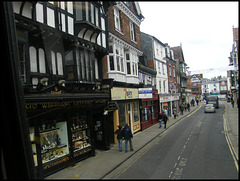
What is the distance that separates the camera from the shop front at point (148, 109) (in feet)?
56.2

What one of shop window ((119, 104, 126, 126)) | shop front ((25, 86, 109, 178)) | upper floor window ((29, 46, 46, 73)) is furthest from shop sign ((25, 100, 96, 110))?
shop window ((119, 104, 126, 126))

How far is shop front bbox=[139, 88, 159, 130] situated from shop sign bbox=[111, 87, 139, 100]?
59cm

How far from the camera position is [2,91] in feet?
7.45

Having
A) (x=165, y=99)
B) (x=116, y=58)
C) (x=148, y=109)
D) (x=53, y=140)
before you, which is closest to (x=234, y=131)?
(x=53, y=140)

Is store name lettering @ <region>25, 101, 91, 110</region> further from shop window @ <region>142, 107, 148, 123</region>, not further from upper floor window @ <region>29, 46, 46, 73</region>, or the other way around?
shop window @ <region>142, 107, 148, 123</region>

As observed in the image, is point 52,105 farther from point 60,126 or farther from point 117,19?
point 117,19

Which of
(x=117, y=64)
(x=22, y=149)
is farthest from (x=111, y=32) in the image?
(x=22, y=149)

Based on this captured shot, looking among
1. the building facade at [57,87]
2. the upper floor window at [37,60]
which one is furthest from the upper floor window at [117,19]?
the upper floor window at [37,60]

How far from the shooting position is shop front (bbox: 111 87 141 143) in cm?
1398

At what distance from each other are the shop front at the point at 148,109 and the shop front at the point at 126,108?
2.71ft

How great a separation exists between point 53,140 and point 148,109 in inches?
558

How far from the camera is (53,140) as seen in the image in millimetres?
8602

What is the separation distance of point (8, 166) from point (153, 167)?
5.84 feet

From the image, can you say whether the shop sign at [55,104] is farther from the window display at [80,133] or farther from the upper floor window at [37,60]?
the upper floor window at [37,60]
